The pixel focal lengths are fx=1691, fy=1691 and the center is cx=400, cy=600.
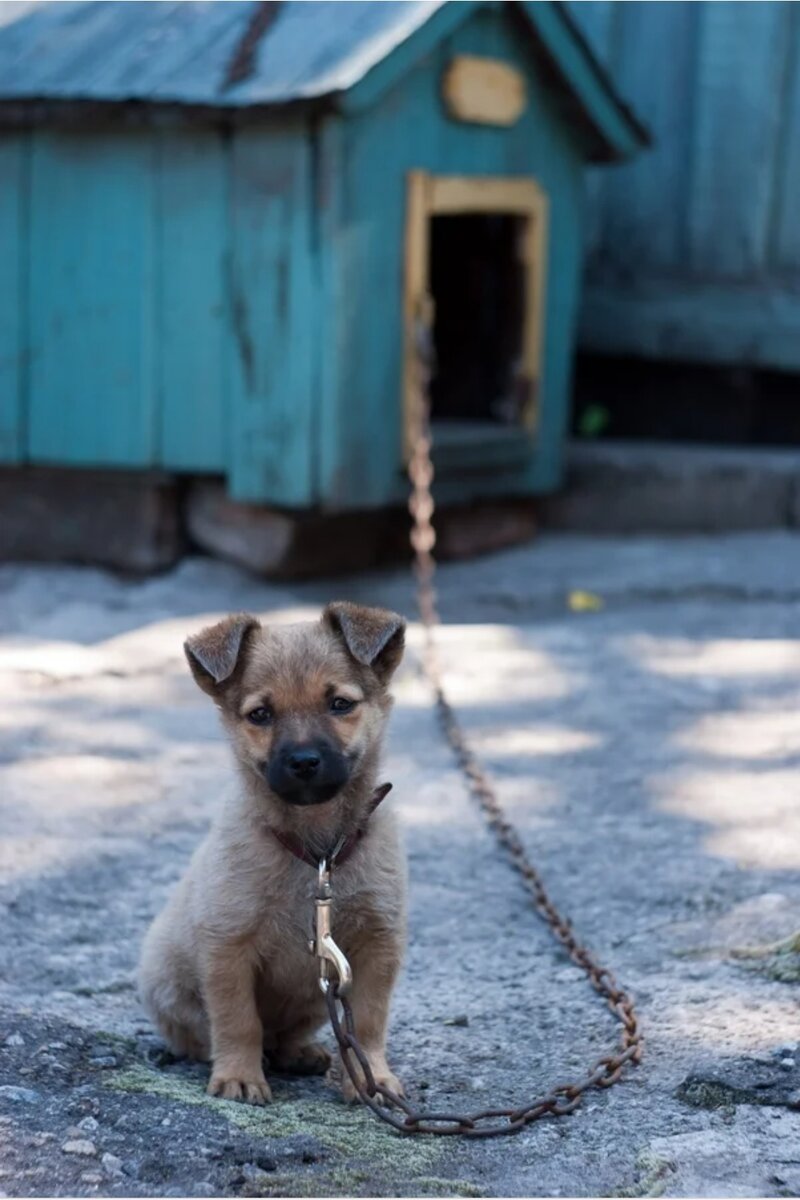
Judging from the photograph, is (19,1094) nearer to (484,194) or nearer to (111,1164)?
(111,1164)

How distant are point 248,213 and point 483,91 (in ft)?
A: 4.34

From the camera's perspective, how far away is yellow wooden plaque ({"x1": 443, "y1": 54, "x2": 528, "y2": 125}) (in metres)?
7.45

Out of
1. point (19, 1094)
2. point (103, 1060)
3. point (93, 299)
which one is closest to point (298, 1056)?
point (103, 1060)

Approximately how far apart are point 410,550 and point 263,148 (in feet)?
6.93

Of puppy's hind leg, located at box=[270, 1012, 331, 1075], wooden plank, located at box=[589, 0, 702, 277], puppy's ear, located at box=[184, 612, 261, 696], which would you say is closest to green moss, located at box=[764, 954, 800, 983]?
puppy's hind leg, located at box=[270, 1012, 331, 1075]

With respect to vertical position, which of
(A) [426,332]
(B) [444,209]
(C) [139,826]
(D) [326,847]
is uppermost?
(B) [444,209]

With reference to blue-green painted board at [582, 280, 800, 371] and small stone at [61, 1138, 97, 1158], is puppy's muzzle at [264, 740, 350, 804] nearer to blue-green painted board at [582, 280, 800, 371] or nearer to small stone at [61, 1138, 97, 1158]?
small stone at [61, 1138, 97, 1158]

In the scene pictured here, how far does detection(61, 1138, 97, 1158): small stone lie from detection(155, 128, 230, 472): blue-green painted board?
4604 millimetres

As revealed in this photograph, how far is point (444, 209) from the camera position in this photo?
24.5 ft

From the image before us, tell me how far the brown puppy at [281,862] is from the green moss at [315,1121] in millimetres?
66

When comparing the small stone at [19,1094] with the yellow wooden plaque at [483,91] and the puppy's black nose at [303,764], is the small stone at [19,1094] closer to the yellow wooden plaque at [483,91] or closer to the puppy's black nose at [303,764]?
the puppy's black nose at [303,764]

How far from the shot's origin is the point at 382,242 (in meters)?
7.19

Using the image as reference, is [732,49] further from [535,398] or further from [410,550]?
[410,550]

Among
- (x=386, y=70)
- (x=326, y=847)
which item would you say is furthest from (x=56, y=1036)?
(x=386, y=70)
